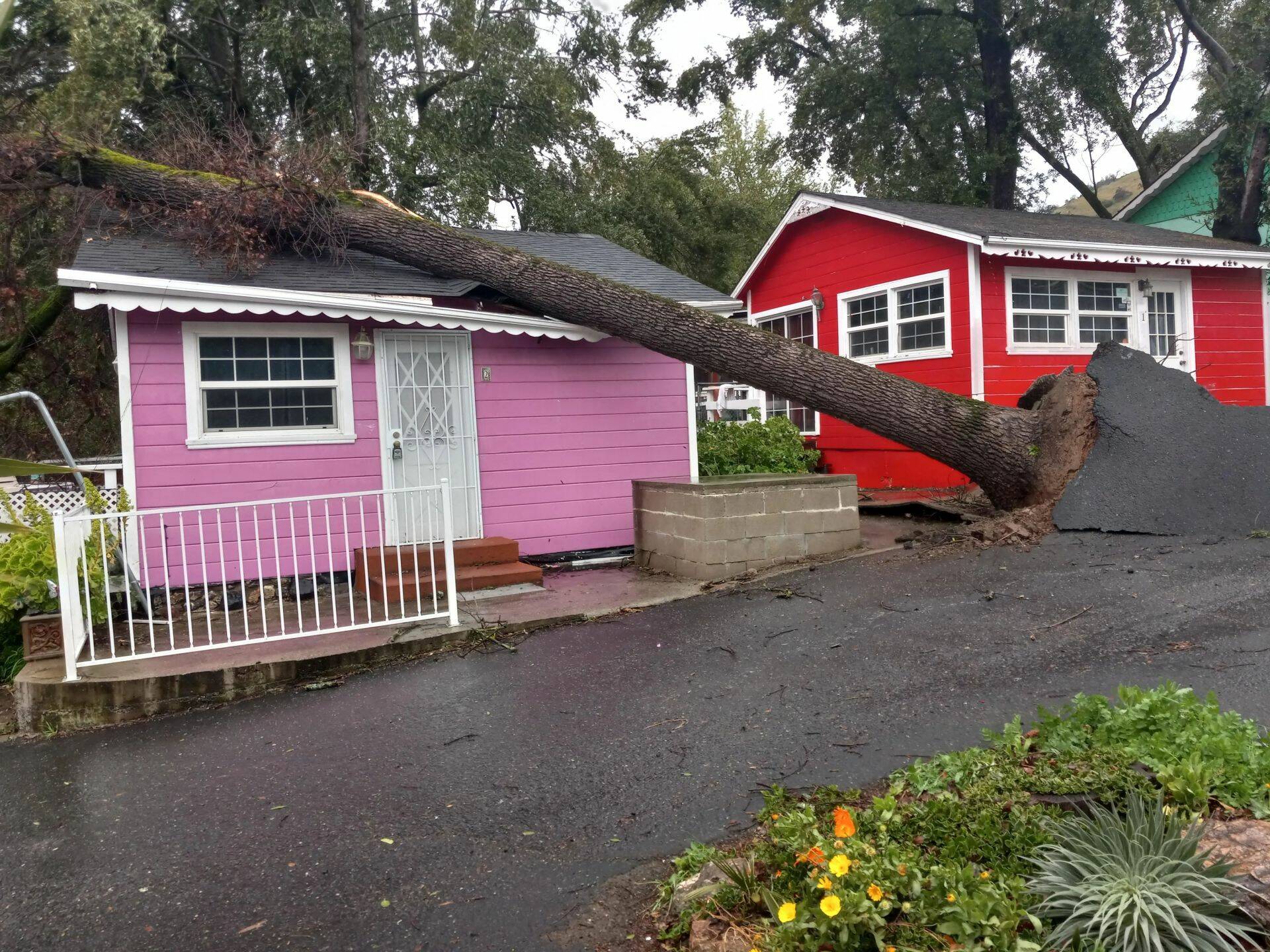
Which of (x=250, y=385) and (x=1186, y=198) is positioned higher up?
(x=1186, y=198)

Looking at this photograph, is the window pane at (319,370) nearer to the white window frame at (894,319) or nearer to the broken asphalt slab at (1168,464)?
the broken asphalt slab at (1168,464)

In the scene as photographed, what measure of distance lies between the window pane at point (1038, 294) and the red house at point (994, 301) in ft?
0.06

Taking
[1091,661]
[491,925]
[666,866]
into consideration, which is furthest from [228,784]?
[1091,661]

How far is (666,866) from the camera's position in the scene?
10.8 feet

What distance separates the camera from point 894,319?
1342 cm

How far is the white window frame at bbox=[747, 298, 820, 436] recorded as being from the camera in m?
15.0

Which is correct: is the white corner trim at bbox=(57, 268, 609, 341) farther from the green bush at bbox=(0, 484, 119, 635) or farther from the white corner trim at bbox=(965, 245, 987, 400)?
the white corner trim at bbox=(965, 245, 987, 400)

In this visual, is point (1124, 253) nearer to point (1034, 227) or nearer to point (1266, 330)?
point (1034, 227)

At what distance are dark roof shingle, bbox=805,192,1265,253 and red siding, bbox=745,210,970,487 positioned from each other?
0.84 ft

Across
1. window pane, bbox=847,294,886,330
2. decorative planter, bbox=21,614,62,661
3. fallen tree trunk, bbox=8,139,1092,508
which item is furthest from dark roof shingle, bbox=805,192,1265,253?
decorative planter, bbox=21,614,62,661

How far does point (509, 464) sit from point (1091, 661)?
5.54 meters

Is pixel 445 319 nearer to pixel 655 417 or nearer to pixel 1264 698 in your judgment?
pixel 655 417

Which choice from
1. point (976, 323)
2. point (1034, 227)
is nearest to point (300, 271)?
point (976, 323)

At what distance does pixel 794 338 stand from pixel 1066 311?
14.9 ft
